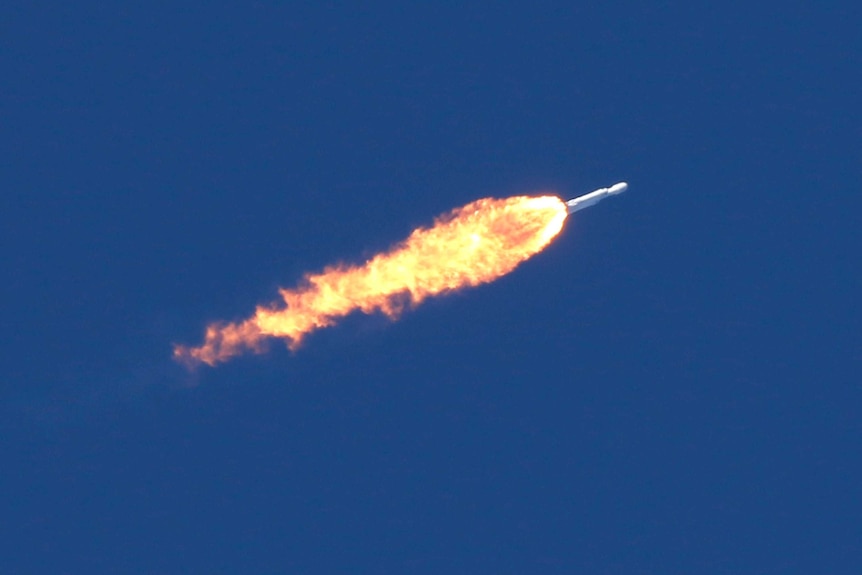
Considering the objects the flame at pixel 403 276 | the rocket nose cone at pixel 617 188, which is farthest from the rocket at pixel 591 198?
the flame at pixel 403 276

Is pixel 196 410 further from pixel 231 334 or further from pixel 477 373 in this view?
pixel 477 373

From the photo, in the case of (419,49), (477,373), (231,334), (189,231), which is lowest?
(477,373)

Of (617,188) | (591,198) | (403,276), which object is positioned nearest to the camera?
(591,198)

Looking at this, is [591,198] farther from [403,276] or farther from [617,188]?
[403,276]

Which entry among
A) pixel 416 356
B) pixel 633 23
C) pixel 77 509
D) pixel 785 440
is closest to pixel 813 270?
pixel 785 440

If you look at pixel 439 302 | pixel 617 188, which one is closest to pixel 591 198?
pixel 617 188

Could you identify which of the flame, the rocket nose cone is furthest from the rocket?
the flame

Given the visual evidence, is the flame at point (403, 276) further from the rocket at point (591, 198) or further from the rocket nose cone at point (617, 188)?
the rocket nose cone at point (617, 188)
